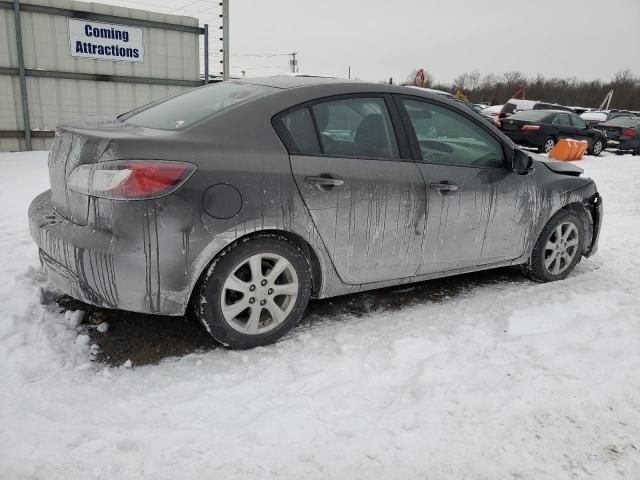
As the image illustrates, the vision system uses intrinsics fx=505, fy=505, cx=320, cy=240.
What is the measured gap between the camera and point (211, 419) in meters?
2.31

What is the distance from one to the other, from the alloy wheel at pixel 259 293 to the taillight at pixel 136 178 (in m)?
0.58

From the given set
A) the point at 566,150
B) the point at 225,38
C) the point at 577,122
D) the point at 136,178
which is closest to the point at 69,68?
the point at 225,38

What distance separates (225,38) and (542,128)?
9923 millimetres

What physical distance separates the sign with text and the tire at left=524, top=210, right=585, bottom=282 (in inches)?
374

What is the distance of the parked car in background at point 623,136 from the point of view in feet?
60.5

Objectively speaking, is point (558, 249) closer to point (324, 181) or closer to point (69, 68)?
point (324, 181)

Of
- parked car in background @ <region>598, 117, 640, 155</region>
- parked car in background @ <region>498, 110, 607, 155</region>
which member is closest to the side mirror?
parked car in background @ <region>498, 110, 607, 155</region>

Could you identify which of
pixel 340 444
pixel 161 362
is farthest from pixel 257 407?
pixel 161 362

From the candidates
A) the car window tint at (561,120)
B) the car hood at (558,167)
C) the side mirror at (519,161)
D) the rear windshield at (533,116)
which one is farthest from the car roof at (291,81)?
the car window tint at (561,120)

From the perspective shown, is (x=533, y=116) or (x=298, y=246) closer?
(x=298, y=246)

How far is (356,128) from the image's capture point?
10.4 ft

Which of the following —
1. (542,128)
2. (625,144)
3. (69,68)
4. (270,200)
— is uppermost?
(69,68)

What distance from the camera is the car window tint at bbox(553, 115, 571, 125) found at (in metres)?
16.0

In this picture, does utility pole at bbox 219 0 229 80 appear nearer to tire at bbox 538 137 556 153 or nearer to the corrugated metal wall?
the corrugated metal wall
